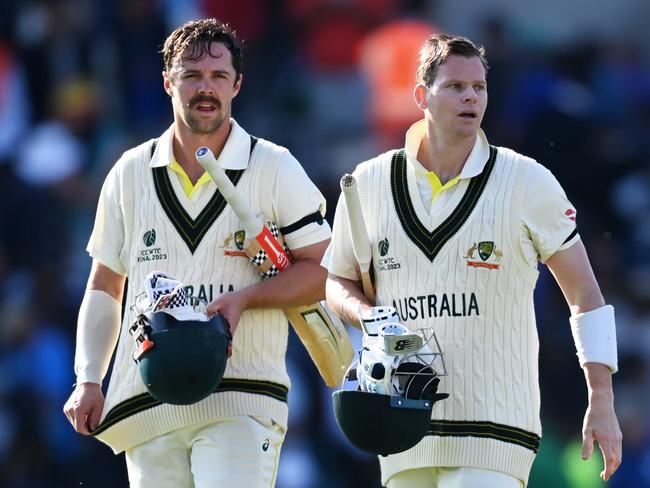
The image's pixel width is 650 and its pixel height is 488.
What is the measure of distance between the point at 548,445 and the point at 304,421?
1.62 m

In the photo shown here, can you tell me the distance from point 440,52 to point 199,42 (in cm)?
100

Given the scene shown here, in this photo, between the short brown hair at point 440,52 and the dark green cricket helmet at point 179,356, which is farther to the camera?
the short brown hair at point 440,52

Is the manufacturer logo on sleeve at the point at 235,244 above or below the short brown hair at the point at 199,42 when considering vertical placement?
below

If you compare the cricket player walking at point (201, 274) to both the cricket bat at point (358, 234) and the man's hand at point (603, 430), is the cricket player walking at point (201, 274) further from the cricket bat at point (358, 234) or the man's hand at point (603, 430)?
the man's hand at point (603, 430)

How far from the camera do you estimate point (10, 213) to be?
507 inches

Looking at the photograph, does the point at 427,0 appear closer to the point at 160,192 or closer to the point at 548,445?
the point at 548,445

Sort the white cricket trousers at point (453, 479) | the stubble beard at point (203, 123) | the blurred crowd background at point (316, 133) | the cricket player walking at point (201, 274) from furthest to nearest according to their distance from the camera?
the blurred crowd background at point (316, 133), the stubble beard at point (203, 123), the cricket player walking at point (201, 274), the white cricket trousers at point (453, 479)

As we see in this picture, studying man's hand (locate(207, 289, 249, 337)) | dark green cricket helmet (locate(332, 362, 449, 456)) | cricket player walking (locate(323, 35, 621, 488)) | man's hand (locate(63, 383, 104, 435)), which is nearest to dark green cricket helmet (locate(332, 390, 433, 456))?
dark green cricket helmet (locate(332, 362, 449, 456))

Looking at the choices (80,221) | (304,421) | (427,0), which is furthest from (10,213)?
(427,0)

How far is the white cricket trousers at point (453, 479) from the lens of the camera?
632 cm

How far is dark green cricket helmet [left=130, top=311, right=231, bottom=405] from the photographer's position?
634 centimetres

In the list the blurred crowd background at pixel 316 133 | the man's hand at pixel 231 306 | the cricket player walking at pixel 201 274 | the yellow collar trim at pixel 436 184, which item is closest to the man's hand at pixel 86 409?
the cricket player walking at pixel 201 274

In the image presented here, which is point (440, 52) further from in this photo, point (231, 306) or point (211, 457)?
point (211, 457)

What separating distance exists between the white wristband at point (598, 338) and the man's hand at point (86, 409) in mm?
1963
